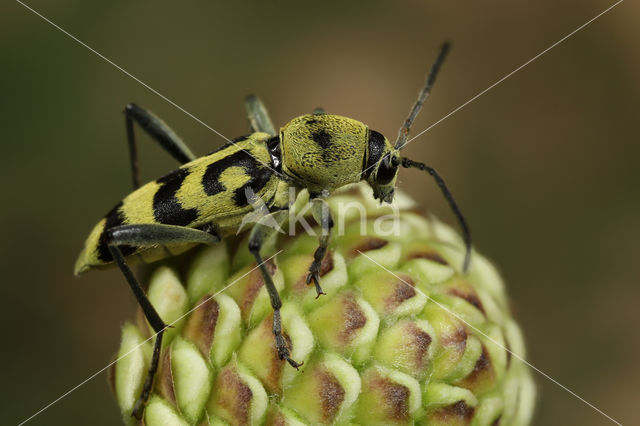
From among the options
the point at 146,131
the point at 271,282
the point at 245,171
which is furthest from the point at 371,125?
the point at 271,282

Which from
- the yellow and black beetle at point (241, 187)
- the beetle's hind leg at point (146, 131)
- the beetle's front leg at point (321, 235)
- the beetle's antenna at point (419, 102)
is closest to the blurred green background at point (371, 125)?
the beetle's hind leg at point (146, 131)

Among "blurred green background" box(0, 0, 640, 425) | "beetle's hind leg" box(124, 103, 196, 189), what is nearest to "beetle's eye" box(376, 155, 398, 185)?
"beetle's hind leg" box(124, 103, 196, 189)

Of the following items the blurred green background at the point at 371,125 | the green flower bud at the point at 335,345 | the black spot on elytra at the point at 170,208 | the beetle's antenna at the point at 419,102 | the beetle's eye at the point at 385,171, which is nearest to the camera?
the green flower bud at the point at 335,345

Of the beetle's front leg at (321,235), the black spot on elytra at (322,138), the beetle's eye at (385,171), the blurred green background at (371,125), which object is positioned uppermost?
the black spot on elytra at (322,138)

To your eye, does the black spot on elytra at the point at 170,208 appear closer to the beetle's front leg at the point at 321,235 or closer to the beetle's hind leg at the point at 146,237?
the beetle's hind leg at the point at 146,237

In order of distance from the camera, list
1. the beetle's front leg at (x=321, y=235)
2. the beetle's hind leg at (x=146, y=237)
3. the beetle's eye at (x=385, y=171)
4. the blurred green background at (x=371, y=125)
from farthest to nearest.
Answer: the blurred green background at (x=371, y=125) < the beetle's eye at (x=385, y=171) < the beetle's hind leg at (x=146, y=237) < the beetle's front leg at (x=321, y=235)

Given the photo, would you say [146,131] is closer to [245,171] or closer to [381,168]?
[245,171]

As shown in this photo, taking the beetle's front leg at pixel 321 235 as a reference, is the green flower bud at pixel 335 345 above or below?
below
